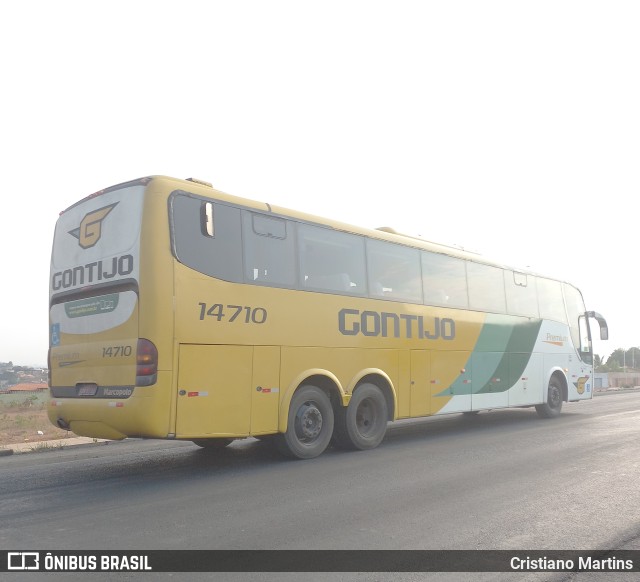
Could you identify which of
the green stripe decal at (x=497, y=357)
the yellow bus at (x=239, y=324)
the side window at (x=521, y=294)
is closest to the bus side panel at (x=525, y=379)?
the green stripe decal at (x=497, y=357)

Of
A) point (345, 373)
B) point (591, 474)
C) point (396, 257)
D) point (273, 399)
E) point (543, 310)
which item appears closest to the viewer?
point (591, 474)

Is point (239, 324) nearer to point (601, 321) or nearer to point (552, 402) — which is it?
point (552, 402)

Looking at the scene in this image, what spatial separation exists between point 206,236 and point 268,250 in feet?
3.68

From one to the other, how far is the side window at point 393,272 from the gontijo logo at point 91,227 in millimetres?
4370

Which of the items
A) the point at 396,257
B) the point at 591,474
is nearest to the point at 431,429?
the point at 396,257

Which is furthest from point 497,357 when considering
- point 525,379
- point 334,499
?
point 334,499

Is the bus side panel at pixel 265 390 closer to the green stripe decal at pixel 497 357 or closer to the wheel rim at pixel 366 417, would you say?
the wheel rim at pixel 366 417

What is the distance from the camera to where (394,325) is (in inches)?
421

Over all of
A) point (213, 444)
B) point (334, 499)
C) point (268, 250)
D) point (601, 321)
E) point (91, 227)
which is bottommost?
point (334, 499)

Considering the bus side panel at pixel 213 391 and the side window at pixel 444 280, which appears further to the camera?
the side window at pixel 444 280

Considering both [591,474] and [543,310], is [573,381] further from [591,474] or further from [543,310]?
[591,474]

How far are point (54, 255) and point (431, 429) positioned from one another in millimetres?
8267

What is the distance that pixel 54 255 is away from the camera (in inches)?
351

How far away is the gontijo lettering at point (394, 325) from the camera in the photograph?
985cm
